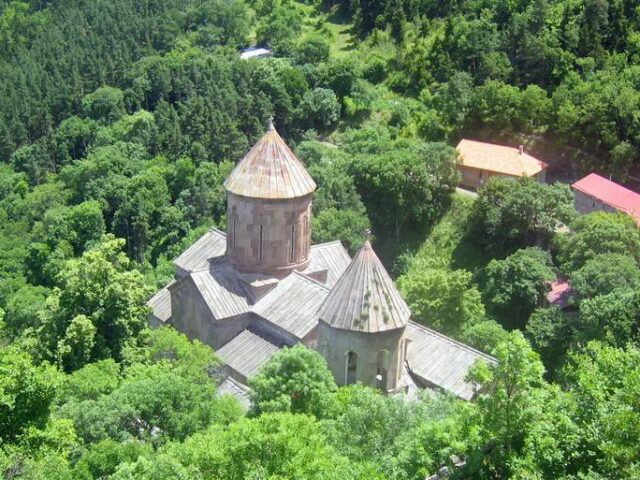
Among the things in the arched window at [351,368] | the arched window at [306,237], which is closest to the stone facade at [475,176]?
the arched window at [306,237]

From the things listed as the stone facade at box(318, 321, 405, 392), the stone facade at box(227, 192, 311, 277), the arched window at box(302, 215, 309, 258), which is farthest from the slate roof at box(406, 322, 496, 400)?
the stone facade at box(227, 192, 311, 277)

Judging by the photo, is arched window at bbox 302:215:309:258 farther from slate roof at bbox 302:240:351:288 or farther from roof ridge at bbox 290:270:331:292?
roof ridge at bbox 290:270:331:292

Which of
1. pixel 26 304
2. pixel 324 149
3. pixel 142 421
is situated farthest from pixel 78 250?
pixel 142 421

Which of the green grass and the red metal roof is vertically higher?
the red metal roof

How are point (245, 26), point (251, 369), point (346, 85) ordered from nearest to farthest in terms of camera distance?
point (251, 369) < point (346, 85) < point (245, 26)

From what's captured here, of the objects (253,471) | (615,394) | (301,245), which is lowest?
(301,245)

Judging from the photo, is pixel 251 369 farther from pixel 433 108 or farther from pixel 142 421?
pixel 433 108

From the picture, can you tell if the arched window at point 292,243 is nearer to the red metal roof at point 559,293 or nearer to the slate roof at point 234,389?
the slate roof at point 234,389
